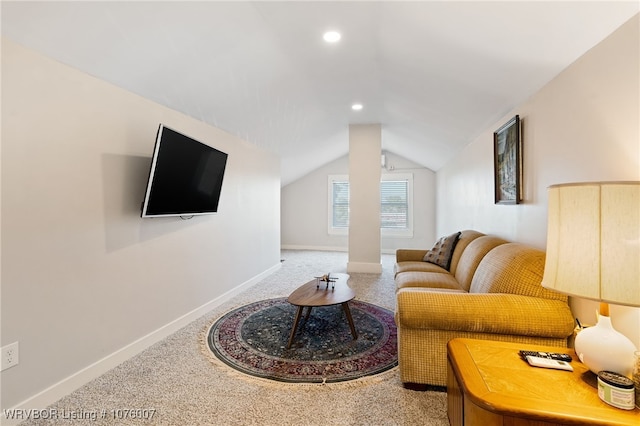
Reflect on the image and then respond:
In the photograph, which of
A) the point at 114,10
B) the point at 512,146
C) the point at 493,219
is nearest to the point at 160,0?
the point at 114,10

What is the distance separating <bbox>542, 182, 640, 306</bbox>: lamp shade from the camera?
39.8 inches

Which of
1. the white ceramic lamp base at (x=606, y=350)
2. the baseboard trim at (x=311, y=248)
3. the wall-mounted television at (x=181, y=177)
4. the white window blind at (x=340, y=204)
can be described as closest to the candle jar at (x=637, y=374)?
the white ceramic lamp base at (x=606, y=350)

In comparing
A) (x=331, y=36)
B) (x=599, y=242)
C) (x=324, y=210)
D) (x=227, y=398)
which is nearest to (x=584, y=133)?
(x=599, y=242)

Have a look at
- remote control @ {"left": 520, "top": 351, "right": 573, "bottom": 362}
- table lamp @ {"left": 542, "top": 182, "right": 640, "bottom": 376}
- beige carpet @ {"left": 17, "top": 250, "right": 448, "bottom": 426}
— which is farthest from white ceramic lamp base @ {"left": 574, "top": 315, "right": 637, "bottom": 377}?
beige carpet @ {"left": 17, "top": 250, "right": 448, "bottom": 426}

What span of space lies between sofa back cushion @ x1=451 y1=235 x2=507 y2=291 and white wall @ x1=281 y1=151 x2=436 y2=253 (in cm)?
438

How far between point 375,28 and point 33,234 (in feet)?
8.60

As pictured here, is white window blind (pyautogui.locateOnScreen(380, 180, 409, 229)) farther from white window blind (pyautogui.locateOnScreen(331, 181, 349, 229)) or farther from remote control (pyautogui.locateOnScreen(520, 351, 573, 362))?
remote control (pyautogui.locateOnScreen(520, 351, 573, 362))

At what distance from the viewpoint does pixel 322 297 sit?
264 centimetres

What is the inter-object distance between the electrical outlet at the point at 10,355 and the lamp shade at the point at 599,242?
2.68 m

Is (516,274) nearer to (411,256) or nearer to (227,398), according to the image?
(227,398)

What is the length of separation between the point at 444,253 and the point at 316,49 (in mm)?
2685

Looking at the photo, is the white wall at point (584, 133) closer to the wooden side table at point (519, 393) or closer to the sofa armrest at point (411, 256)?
the wooden side table at point (519, 393)

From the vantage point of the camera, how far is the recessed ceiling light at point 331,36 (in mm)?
2373

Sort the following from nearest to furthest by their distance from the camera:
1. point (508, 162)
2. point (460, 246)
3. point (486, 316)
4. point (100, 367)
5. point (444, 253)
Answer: point (486, 316)
point (100, 367)
point (508, 162)
point (460, 246)
point (444, 253)
